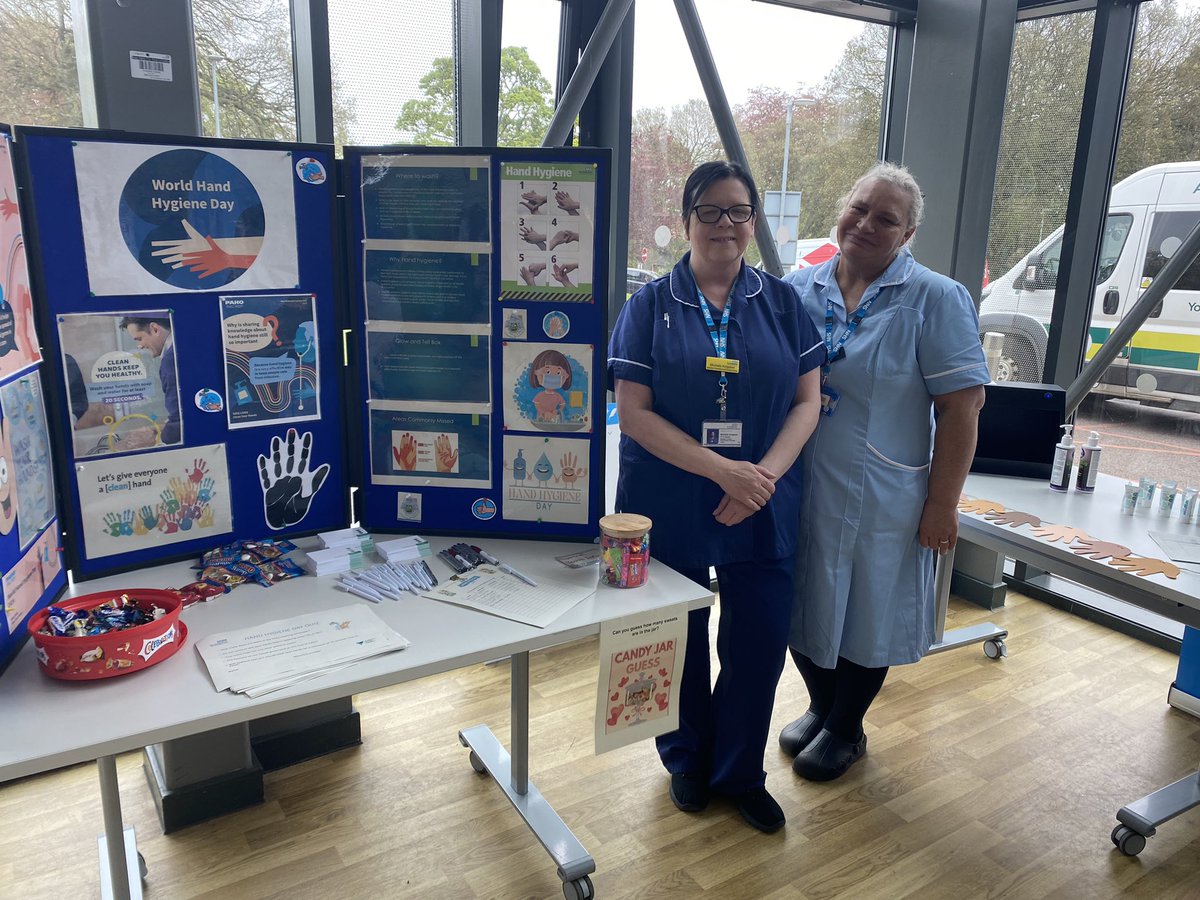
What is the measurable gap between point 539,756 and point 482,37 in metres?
2.14

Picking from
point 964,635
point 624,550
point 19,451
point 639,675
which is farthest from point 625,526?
point 964,635

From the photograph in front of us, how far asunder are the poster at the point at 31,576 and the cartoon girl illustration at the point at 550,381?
37.2 inches

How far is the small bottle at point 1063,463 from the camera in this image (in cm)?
259

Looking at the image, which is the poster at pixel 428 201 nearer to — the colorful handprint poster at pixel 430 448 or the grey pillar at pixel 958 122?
the colorful handprint poster at pixel 430 448

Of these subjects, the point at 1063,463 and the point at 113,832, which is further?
the point at 1063,463

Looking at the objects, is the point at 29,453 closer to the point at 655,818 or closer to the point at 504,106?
the point at 655,818

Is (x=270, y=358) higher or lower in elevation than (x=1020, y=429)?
higher

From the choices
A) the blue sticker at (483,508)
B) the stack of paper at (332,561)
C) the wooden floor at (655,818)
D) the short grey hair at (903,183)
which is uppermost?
the short grey hair at (903,183)

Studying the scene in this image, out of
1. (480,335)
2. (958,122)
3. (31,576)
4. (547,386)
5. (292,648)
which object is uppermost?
(958,122)

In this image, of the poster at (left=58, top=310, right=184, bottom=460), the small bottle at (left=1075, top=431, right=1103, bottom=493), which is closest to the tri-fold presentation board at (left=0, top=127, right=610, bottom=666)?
the poster at (left=58, top=310, right=184, bottom=460)

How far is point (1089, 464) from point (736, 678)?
4.37 feet

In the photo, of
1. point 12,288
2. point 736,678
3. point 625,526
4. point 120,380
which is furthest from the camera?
point 736,678

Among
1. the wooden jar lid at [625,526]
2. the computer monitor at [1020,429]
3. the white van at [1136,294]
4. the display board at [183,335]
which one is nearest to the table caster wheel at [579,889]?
the wooden jar lid at [625,526]

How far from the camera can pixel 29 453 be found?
141cm
